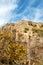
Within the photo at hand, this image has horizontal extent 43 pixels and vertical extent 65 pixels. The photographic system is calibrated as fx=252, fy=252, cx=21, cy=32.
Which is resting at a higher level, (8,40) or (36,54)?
(8,40)

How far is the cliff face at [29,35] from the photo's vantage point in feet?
217

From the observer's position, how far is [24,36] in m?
77.4

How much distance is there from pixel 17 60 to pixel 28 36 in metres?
20.8

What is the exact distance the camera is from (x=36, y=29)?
276 feet

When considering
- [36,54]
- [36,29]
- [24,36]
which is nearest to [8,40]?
[36,54]

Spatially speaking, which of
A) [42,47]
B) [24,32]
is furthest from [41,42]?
[24,32]

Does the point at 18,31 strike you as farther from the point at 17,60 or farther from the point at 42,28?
the point at 17,60

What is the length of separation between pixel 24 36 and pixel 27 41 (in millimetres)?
3592

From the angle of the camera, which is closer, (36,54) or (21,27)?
(36,54)

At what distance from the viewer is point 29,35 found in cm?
7900

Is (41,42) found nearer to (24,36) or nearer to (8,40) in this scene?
(24,36)

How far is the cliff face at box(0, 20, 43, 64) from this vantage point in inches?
2598

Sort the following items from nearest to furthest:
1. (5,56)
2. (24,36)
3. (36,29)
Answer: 1. (5,56)
2. (24,36)
3. (36,29)

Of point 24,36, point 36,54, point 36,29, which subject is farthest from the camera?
point 36,29
